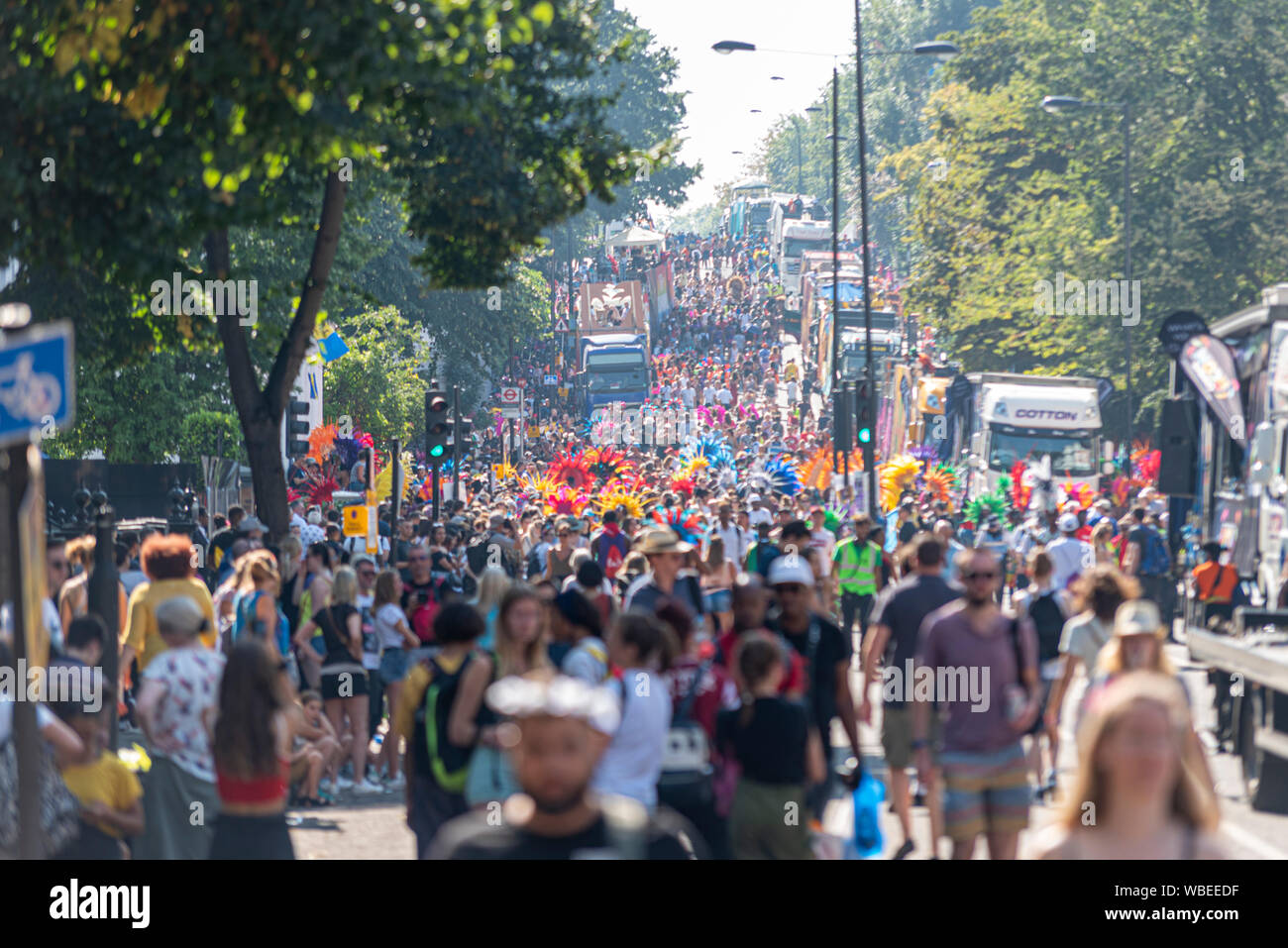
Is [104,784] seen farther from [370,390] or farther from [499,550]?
[370,390]

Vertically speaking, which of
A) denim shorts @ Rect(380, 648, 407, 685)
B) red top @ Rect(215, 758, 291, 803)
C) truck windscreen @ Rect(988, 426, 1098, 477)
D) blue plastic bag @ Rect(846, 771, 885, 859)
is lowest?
blue plastic bag @ Rect(846, 771, 885, 859)

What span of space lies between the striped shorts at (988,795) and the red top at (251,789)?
320 cm

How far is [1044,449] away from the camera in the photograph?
3612 centimetres

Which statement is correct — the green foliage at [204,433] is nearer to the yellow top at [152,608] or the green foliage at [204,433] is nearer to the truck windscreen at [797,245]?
the yellow top at [152,608]

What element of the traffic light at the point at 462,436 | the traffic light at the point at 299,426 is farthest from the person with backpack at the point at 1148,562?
the traffic light at the point at 299,426

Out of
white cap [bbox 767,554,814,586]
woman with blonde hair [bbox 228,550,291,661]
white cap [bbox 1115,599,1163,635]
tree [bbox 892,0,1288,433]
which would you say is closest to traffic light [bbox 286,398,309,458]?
woman with blonde hair [bbox 228,550,291,661]

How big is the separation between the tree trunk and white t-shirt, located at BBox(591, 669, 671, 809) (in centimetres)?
999

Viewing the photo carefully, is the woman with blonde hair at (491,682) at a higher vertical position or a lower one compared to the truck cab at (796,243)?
lower

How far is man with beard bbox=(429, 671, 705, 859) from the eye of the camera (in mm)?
4676

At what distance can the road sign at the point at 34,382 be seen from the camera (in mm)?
7109

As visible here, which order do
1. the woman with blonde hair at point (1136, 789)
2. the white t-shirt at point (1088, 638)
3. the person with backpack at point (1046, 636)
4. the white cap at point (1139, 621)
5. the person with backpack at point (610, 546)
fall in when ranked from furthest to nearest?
the person with backpack at point (610, 546)
the person with backpack at point (1046, 636)
the white t-shirt at point (1088, 638)
the white cap at point (1139, 621)
the woman with blonde hair at point (1136, 789)

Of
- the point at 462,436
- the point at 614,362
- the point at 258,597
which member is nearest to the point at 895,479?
the point at 462,436

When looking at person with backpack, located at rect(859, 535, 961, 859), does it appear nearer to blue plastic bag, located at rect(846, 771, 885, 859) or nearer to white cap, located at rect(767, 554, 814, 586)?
white cap, located at rect(767, 554, 814, 586)

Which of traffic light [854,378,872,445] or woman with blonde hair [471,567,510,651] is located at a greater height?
traffic light [854,378,872,445]
